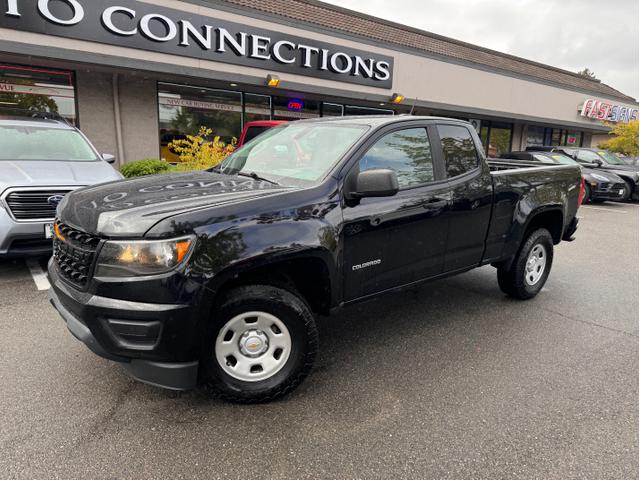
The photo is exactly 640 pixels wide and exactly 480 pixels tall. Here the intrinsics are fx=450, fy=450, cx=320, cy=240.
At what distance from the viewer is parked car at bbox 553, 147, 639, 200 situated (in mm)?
14323

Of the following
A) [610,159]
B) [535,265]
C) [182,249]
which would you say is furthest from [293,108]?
[182,249]

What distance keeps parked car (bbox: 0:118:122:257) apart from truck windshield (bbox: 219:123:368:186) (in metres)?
2.21

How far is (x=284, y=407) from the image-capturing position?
2822 millimetres

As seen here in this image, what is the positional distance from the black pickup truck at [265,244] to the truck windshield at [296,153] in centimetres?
2

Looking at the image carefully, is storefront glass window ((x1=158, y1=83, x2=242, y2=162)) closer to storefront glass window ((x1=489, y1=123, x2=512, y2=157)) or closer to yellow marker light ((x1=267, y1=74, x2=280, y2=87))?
yellow marker light ((x1=267, y1=74, x2=280, y2=87))

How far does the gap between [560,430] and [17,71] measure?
38.2 feet

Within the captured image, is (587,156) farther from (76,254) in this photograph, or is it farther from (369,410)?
(76,254)

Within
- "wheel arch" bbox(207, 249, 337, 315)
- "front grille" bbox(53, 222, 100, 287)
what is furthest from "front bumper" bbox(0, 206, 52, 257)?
"wheel arch" bbox(207, 249, 337, 315)

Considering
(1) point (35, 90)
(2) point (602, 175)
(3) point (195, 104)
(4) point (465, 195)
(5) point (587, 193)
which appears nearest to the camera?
(4) point (465, 195)

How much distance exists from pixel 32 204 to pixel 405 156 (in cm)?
389

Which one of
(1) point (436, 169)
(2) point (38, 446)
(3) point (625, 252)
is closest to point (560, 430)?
(1) point (436, 169)

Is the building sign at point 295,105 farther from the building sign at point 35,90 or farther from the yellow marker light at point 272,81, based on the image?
the building sign at point 35,90

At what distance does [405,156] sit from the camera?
11.7 ft

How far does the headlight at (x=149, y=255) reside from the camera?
2367 mm
